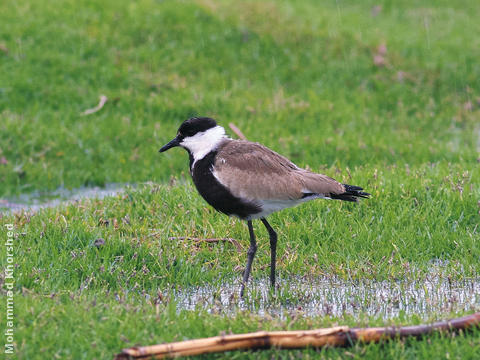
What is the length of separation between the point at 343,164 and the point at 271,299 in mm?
4331

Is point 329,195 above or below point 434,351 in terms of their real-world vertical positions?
above

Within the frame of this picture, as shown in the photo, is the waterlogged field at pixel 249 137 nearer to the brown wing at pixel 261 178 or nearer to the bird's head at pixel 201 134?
the brown wing at pixel 261 178

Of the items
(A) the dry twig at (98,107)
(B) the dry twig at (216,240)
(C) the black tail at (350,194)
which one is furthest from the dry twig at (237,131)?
(C) the black tail at (350,194)

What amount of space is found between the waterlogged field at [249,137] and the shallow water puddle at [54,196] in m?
0.03

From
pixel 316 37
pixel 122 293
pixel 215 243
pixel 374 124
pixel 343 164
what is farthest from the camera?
pixel 316 37

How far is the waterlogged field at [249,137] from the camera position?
17.3ft

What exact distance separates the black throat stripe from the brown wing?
0.17 ft

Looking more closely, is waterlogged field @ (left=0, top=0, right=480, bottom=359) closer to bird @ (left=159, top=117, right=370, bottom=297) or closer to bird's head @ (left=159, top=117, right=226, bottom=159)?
bird @ (left=159, top=117, right=370, bottom=297)

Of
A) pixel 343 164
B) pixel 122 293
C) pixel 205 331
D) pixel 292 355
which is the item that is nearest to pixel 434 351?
pixel 292 355

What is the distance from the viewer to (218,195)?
5797 mm

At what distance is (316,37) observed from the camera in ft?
46.6

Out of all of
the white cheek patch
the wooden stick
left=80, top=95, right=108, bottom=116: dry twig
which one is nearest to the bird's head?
the white cheek patch

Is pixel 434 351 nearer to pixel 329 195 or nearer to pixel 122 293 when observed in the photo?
pixel 329 195

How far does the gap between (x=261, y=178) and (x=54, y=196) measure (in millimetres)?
4763
